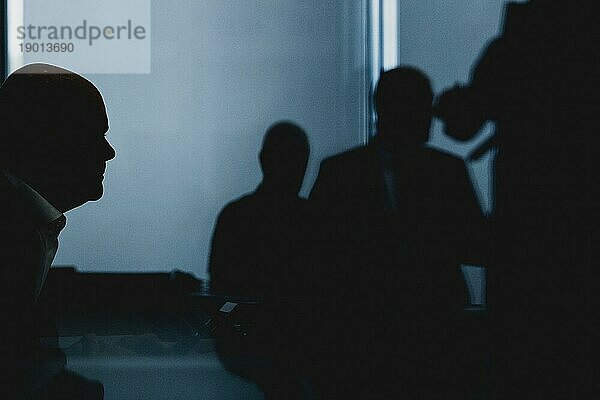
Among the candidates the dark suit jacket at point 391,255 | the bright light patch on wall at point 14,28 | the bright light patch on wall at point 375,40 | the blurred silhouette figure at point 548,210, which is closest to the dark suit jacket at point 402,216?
the dark suit jacket at point 391,255

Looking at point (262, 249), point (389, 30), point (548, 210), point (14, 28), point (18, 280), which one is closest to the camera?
point (548, 210)

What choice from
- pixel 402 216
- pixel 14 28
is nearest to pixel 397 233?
pixel 402 216

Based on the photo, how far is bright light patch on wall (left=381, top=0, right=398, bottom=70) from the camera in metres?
0.85

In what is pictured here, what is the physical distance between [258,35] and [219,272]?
0.53 m

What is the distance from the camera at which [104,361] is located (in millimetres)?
695

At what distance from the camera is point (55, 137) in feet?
2.65

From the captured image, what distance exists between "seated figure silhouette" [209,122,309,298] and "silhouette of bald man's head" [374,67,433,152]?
15 cm

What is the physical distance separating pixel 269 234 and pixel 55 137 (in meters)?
0.34

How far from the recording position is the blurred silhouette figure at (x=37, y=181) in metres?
0.71

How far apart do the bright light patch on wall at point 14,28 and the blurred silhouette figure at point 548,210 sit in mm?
840

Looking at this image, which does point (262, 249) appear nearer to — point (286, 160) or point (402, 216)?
point (286, 160)

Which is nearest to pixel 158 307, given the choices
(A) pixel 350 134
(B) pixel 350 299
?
(B) pixel 350 299

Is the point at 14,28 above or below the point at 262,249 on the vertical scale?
above

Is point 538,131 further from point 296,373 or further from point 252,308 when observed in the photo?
point 252,308
